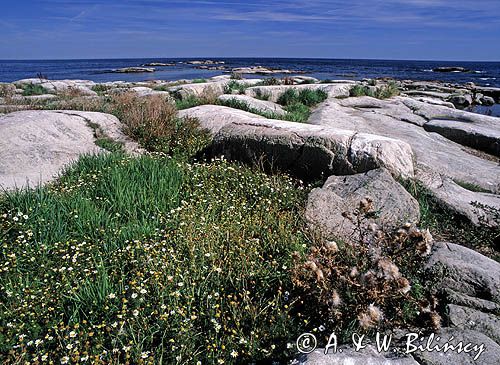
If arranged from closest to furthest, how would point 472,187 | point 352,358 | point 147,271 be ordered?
point 352,358 → point 147,271 → point 472,187

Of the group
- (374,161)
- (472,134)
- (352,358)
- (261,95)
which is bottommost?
(352,358)

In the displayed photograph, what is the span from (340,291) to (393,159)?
4.14 m

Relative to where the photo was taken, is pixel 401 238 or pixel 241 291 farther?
pixel 241 291

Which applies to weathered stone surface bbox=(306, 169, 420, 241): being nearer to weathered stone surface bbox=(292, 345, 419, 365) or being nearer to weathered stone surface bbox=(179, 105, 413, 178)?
weathered stone surface bbox=(179, 105, 413, 178)

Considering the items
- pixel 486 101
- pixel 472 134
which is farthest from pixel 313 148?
pixel 486 101

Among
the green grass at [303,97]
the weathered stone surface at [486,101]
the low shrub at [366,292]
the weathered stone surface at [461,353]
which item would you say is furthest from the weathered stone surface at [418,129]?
the weathered stone surface at [486,101]

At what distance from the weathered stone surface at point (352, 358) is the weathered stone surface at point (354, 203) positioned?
1.91m

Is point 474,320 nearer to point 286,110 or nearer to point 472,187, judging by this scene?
point 472,187

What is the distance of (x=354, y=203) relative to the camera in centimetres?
588

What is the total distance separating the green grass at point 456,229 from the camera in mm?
5680

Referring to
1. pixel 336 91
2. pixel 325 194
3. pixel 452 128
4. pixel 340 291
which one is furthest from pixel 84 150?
pixel 336 91

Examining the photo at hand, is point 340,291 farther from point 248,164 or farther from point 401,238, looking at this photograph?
point 248,164

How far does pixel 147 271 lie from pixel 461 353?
2948 millimetres

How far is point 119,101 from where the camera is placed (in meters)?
13.8
